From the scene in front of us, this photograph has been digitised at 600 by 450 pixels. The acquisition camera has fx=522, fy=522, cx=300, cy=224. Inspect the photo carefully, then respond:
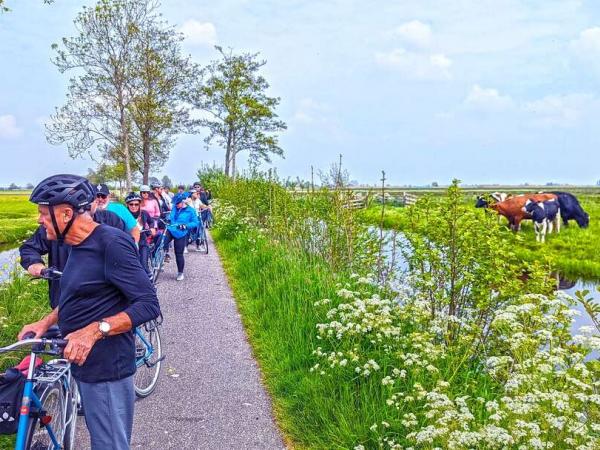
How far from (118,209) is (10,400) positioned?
370 centimetres

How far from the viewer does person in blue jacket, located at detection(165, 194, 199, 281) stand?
10.5 m

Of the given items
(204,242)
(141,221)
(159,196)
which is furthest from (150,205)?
(204,242)

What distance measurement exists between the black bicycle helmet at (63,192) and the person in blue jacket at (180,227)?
7.80m

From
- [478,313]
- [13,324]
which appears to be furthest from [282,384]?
[13,324]

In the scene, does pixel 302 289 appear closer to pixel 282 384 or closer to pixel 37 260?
pixel 282 384

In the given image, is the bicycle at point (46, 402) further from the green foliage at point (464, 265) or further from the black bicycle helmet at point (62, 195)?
the green foliage at point (464, 265)

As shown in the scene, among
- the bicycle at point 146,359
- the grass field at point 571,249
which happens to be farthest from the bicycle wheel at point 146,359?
the grass field at point 571,249

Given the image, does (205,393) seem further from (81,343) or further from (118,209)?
(81,343)

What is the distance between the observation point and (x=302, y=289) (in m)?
7.16

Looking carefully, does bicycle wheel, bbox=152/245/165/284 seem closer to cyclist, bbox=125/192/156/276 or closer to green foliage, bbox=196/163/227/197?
cyclist, bbox=125/192/156/276

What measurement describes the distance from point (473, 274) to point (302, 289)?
8.54ft

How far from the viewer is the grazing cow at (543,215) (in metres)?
23.0

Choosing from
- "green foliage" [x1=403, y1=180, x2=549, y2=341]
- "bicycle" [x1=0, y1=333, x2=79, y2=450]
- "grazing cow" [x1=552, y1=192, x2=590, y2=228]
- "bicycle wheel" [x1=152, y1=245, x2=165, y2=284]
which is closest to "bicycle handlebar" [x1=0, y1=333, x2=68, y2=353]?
"bicycle" [x1=0, y1=333, x2=79, y2=450]

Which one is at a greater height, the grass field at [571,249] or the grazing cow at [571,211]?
the grazing cow at [571,211]
